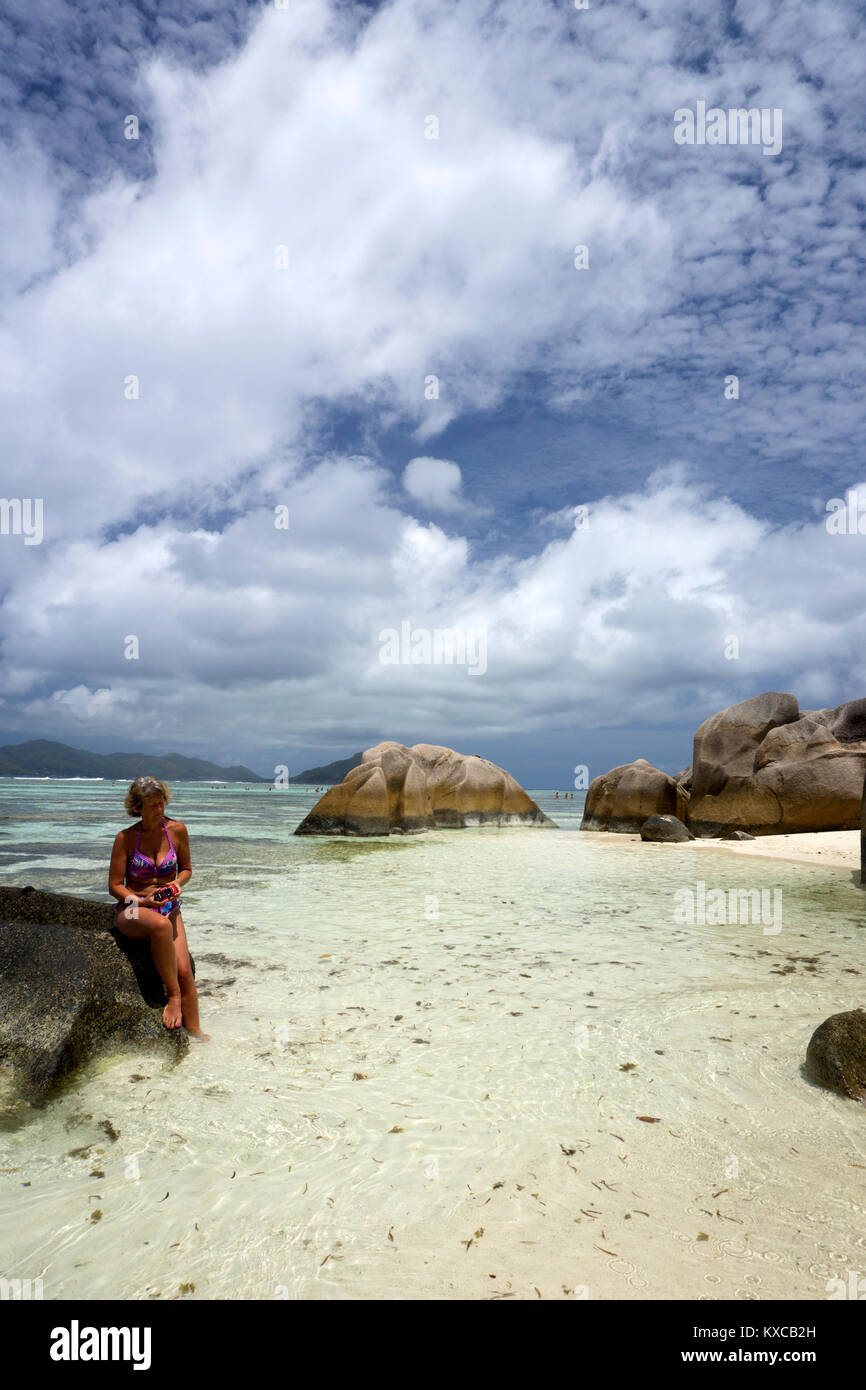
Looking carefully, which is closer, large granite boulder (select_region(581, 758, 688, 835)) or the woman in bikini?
the woman in bikini

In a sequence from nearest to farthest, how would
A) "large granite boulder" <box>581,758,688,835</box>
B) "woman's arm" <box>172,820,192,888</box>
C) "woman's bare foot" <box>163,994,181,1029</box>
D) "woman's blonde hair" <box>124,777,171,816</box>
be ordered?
"woman's bare foot" <box>163,994,181,1029</box> → "woman's blonde hair" <box>124,777,171,816</box> → "woman's arm" <box>172,820,192,888</box> → "large granite boulder" <box>581,758,688,835</box>

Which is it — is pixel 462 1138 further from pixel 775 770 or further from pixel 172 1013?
pixel 775 770

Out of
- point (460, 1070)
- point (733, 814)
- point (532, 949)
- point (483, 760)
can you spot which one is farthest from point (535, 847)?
point (460, 1070)

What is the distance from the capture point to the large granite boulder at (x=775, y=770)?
24266mm

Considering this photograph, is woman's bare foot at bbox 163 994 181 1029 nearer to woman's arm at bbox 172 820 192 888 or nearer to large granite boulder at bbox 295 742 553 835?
woman's arm at bbox 172 820 192 888

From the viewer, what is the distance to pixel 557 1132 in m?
4.05

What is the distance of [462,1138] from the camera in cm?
402

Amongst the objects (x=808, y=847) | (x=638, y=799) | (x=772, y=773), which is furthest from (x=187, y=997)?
(x=638, y=799)

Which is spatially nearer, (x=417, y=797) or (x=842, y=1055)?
(x=842, y=1055)

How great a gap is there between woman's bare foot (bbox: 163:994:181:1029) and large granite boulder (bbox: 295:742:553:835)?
72.5 feet

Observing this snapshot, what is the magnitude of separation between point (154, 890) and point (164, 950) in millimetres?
466

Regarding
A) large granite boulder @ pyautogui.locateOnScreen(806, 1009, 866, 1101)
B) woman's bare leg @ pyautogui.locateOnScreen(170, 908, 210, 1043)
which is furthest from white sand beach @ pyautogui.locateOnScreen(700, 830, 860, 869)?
woman's bare leg @ pyautogui.locateOnScreen(170, 908, 210, 1043)

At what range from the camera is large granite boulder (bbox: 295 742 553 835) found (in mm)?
27547
